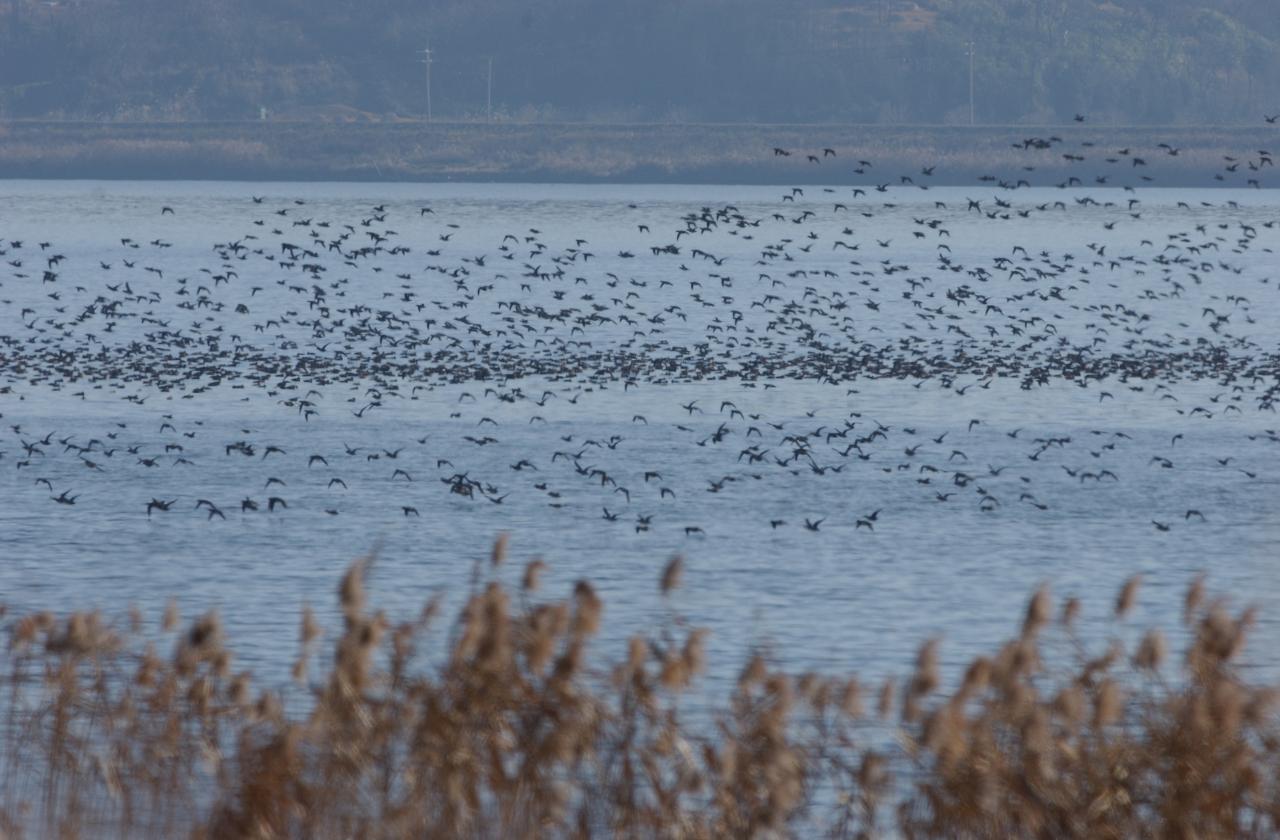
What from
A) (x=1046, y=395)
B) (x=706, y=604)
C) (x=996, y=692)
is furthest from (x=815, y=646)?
(x=1046, y=395)

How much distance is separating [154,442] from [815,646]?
774 inches

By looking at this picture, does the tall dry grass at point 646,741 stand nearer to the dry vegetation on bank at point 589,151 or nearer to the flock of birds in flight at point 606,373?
the flock of birds in flight at point 606,373

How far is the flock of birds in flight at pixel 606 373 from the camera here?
33.6 metres

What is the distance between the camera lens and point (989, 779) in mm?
10023

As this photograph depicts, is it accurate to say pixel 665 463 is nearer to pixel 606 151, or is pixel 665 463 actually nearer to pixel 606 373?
pixel 606 373

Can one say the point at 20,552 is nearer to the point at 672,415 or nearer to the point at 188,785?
the point at 188,785

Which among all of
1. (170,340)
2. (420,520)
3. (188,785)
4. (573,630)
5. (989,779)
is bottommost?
(170,340)

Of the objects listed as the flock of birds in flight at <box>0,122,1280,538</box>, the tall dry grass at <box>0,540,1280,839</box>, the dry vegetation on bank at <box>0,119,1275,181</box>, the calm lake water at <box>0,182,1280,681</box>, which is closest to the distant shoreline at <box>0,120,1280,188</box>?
the dry vegetation on bank at <box>0,119,1275,181</box>

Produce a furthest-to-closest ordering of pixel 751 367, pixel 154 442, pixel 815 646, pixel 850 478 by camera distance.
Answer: pixel 751 367 → pixel 154 442 → pixel 850 478 → pixel 815 646

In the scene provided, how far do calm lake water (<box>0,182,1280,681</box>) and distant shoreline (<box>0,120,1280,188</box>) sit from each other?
3989 inches

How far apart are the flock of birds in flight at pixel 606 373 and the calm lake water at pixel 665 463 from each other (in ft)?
0.52

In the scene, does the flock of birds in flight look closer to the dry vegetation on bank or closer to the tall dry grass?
the tall dry grass

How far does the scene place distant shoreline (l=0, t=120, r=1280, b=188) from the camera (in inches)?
6969

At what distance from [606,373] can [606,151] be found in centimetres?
13589
